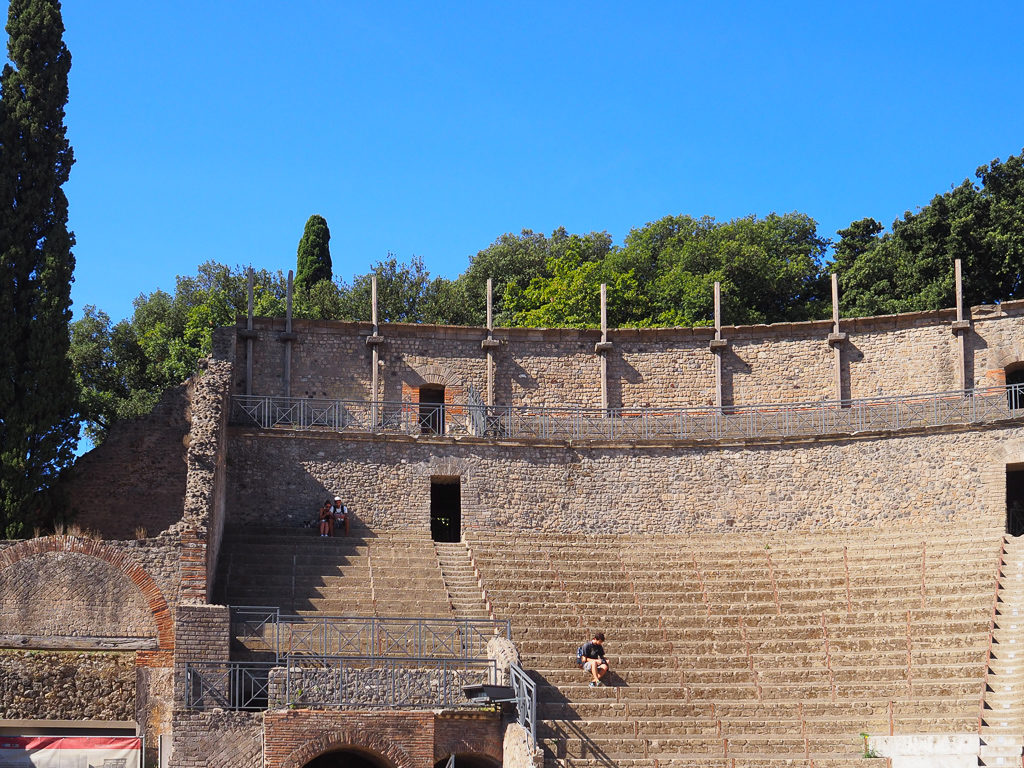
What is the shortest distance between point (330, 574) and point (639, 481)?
24.6 feet

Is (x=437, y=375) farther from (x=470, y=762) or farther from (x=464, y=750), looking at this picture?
(x=464, y=750)

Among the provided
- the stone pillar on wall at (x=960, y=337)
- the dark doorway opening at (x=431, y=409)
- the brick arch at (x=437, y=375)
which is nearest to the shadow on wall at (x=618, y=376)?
the brick arch at (x=437, y=375)

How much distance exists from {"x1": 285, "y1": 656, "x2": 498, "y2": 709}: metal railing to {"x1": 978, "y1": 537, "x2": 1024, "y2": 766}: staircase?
25.5 feet

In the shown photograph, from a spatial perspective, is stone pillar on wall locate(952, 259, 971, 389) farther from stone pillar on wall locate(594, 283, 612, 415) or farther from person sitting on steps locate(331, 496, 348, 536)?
person sitting on steps locate(331, 496, 348, 536)

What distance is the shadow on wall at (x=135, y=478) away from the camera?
27.4 m

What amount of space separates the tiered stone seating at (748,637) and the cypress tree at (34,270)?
873cm

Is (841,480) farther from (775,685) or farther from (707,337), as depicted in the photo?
(775,685)

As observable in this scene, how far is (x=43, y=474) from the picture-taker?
2619 cm

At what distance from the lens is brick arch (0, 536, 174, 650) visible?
2258cm

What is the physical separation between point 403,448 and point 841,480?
9.41 metres

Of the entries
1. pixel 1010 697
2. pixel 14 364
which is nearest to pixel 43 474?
pixel 14 364

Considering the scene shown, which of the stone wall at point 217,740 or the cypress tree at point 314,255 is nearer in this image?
the stone wall at point 217,740

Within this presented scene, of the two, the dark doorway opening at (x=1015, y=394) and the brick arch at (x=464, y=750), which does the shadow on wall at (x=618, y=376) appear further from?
the brick arch at (x=464, y=750)

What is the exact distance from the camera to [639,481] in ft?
94.7
